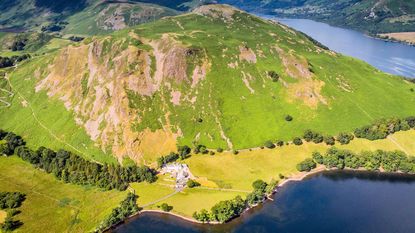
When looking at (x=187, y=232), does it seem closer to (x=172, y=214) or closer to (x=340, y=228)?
(x=172, y=214)

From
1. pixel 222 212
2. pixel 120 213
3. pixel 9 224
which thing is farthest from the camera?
pixel 120 213

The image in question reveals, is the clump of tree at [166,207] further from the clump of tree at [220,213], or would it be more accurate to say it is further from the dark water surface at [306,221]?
the clump of tree at [220,213]

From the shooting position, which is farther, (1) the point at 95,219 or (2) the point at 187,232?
(1) the point at 95,219

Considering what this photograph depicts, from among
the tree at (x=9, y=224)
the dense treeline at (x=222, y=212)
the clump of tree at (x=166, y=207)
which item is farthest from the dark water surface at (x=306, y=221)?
the tree at (x=9, y=224)

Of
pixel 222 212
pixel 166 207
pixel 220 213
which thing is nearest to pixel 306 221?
pixel 222 212

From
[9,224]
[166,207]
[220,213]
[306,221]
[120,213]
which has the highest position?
[220,213]

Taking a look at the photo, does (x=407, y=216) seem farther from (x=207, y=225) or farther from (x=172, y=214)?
(x=172, y=214)

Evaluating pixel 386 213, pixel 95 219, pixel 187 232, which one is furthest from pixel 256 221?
pixel 95 219

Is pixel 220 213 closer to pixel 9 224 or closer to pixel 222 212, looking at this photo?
pixel 222 212

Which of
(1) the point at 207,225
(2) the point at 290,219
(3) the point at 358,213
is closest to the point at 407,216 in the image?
(3) the point at 358,213
